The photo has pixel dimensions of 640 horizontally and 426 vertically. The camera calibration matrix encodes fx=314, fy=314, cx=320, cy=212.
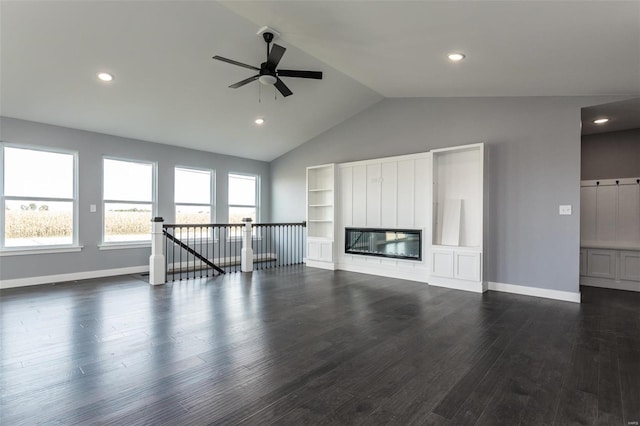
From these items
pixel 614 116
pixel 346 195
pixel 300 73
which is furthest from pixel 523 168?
pixel 300 73

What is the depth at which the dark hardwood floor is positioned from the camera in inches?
76.3

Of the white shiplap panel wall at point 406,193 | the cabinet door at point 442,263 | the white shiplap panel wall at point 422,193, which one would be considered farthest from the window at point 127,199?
the cabinet door at point 442,263

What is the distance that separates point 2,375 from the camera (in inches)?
92.6

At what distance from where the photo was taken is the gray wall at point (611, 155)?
5391 millimetres

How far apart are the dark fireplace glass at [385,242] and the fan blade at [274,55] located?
375 centimetres

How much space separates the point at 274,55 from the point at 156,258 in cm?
396

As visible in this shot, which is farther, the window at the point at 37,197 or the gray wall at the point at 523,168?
the window at the point at 37,197

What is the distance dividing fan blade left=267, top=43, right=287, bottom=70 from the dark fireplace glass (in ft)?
12.3

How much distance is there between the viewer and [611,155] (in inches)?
221

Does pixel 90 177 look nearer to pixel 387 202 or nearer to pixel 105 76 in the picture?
pixel 105 76

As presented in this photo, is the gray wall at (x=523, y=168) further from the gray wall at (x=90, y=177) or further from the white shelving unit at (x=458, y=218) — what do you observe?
the gray wall at (x=90, y=177)

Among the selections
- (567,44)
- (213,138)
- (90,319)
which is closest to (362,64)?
(567,44)

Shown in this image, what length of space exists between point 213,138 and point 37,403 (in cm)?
596

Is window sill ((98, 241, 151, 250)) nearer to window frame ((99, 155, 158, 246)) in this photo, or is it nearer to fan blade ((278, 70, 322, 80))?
window frame ((99, 155, 158, 246))
